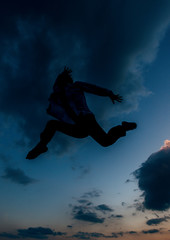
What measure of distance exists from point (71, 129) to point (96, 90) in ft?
3.61

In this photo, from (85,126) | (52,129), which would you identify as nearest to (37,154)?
(52,129)

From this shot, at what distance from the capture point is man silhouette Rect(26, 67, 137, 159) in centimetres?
407

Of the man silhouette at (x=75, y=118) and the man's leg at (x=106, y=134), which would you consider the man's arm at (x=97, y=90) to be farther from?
the man's leg at (x=106, y=134)

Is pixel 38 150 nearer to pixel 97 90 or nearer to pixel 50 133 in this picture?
pixel 50 133

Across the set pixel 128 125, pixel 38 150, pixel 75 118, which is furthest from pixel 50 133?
pixel 128 125

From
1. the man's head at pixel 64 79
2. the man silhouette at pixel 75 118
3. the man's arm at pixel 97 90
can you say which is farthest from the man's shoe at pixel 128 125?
the man's head at pixel 64 79

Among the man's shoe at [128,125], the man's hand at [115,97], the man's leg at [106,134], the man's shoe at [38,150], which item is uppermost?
the man's hand at [115,97]

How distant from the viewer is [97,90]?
14.5 ft

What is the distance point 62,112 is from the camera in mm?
4426

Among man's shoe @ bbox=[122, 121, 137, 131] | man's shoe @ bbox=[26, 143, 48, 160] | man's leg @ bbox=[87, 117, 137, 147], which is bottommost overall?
man's shoe @ bbox=[26, 143, 48, 160]

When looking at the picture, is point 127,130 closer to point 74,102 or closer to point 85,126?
point 85,126

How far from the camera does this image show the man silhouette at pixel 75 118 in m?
4.07

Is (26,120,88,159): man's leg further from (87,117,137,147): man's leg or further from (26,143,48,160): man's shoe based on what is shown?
(87,117,137,147): man's leg

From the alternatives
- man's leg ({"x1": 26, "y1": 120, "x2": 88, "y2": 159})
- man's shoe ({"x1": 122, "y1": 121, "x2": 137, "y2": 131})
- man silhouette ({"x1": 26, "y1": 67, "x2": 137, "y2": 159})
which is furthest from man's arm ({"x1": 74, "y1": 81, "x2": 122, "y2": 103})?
man's leg ({"x1": 26, "y1": 120, "x2": 88, "y2": 159})
